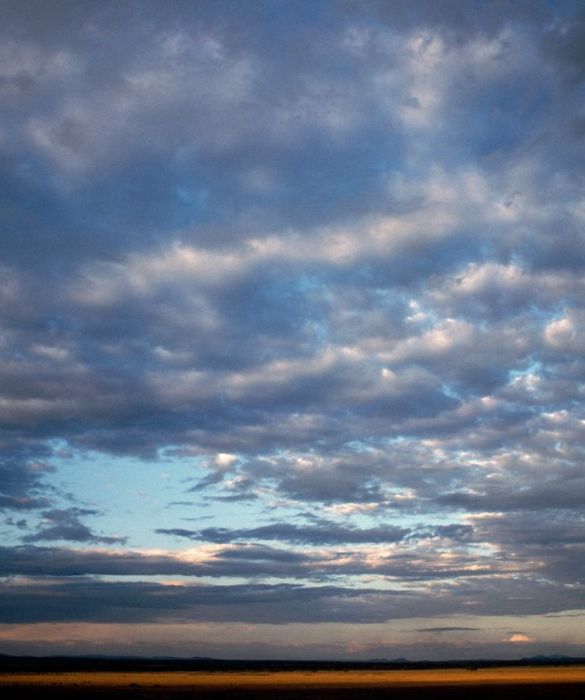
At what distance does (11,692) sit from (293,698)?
3007 cm

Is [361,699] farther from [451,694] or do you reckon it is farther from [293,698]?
[451,694]

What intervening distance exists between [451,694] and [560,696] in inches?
436

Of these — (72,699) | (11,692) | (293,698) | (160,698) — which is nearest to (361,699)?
(293,698)

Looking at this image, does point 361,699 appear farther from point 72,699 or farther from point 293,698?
point 72,699

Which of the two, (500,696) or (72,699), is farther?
(500,696)

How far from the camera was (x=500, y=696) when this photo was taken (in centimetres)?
6700

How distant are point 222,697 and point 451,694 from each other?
78.3 ft

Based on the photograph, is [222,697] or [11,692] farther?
[11,692]

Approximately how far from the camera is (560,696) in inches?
2562

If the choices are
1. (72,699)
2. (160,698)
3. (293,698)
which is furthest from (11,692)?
(293,698)

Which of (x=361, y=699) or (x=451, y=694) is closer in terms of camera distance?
(x=361, y=699)

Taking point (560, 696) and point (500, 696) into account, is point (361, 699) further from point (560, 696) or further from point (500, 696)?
point (560, 696)

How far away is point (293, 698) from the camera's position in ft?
210

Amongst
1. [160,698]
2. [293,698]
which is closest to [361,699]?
[293,698]
